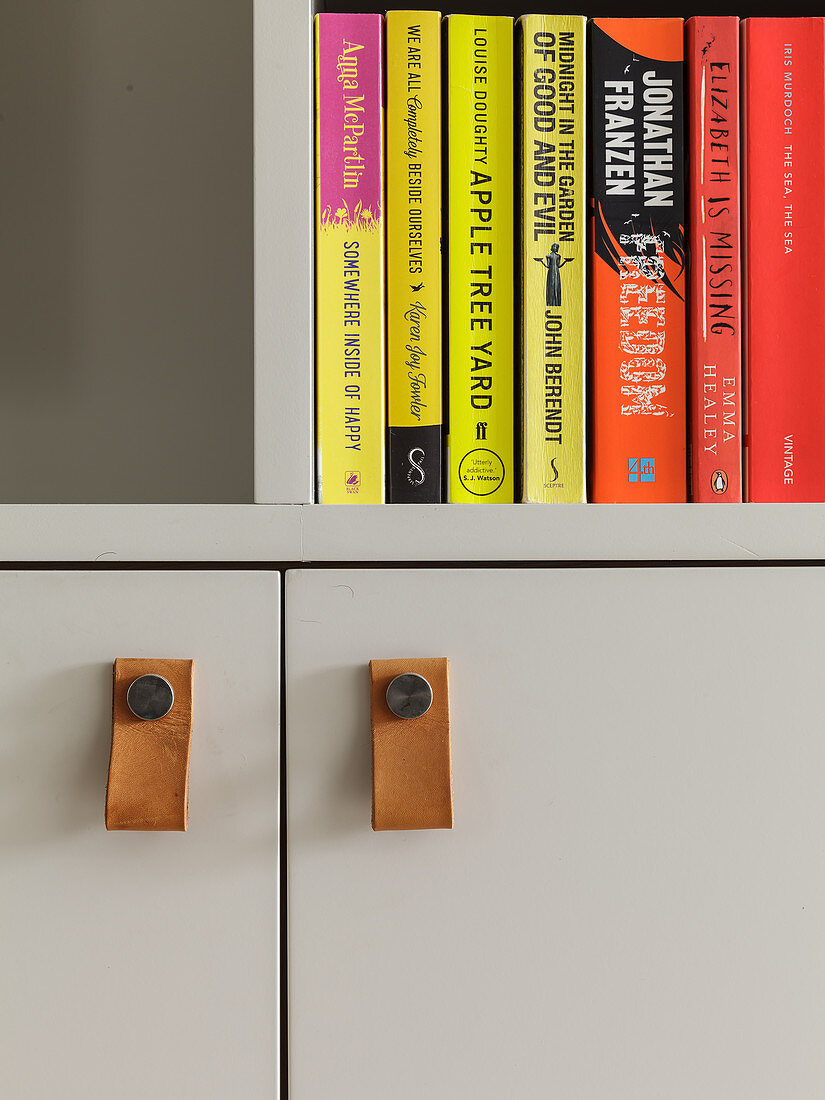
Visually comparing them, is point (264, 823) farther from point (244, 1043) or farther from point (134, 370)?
point (134, 370)

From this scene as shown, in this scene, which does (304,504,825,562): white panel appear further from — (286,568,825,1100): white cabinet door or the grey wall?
the grey wall

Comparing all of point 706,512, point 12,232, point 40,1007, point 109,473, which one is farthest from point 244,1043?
point 12,232

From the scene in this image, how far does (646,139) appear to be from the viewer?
1.61 ft

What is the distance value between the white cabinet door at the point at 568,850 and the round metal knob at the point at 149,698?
2.9 inches

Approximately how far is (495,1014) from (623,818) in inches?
5.5

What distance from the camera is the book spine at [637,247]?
49 cm

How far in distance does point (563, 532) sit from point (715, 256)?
0.21m

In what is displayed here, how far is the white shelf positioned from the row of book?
0.9 inches

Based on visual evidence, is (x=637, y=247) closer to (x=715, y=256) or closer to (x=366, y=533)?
(x=715, y=256)

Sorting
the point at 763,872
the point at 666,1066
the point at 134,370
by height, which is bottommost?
the point at 666,1066

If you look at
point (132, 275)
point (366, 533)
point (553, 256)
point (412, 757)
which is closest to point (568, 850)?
point (412, 757)

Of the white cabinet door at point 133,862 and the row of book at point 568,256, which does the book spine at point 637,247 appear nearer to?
the row of book at point 568,256

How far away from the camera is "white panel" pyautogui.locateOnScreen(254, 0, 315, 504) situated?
0.47 meters

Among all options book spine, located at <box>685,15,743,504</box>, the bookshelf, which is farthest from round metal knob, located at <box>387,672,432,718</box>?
the bookshelf
